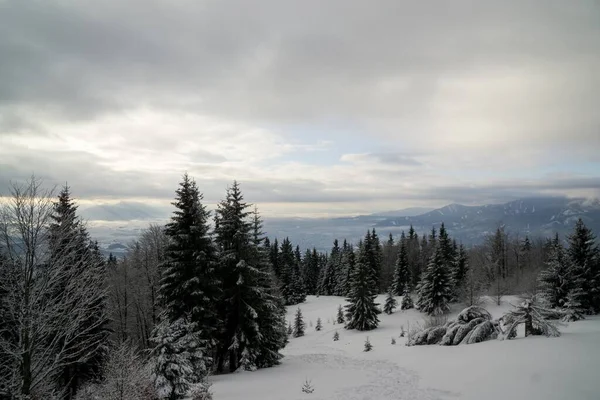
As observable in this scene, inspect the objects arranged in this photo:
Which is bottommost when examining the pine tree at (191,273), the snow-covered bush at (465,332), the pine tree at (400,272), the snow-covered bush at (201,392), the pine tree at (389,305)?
the pine tree at (389,305)

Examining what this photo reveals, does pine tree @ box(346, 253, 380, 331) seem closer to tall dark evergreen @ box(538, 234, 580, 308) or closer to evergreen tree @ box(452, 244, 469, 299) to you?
evergreen tree @ box(452, 244, 469, 299)

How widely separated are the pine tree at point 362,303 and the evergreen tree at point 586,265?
2160 centimetres

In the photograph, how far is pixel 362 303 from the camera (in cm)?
4431

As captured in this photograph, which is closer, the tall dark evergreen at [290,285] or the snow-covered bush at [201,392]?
the snow-covered bush at [201,392]

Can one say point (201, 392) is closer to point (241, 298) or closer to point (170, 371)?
point (170, 371)

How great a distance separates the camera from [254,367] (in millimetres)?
20703

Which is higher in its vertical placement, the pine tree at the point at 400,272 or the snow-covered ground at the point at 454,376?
the snow-covered ground at the point at 454,376

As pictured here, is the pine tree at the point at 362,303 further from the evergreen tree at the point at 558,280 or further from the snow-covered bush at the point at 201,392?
the snow-covered bush at the point at 201,392

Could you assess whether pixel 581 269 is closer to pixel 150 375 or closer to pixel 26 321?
pixel 150 375

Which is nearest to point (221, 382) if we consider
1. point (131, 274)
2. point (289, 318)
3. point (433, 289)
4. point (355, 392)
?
point (355, 392)

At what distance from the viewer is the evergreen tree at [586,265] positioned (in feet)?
101

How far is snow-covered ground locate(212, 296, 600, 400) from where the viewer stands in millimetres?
11578

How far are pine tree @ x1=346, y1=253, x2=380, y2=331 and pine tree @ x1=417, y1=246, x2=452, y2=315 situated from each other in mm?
7659

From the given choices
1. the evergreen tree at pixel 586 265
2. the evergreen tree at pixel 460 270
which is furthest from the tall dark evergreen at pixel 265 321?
the evergreen tree at pixel 460 270
